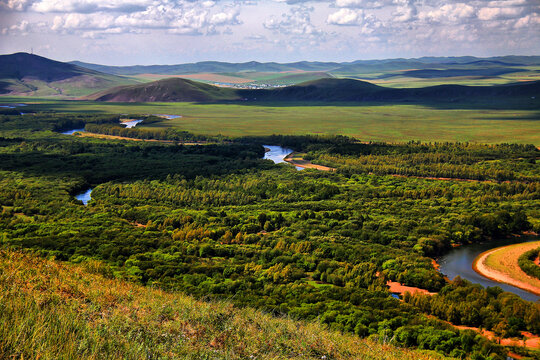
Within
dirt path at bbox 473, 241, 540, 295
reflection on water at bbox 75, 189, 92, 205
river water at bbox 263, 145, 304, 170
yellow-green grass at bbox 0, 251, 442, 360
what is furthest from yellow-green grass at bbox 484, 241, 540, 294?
river water at bbox 263, 145, 304, 170

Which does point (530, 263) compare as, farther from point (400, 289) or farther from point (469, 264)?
point (400, 289)

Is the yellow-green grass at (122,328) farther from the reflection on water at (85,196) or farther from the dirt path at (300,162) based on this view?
the dirt path at (300,162)

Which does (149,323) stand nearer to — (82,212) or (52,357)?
(52,357)

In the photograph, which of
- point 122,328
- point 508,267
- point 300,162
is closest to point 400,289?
point 508,267

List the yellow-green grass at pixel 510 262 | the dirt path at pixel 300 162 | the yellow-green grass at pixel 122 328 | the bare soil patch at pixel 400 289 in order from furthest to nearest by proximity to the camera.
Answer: the dirt path at pixel 300 162
the yellow-green grass at pixel 510 262
the bare soil patch at pixel 400 289
the yellow-green grass at pixel 122 328

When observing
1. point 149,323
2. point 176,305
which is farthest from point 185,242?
point 149,323

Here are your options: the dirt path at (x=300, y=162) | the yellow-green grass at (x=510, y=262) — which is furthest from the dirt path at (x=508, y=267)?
the dirt path at (x=300, y=162)
